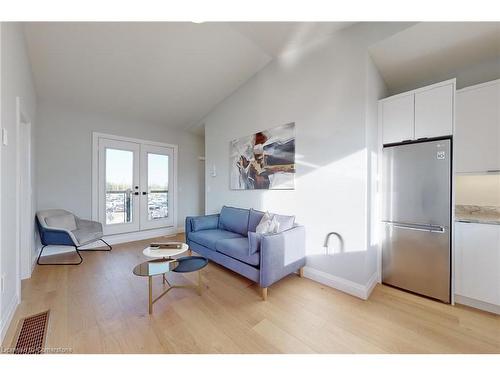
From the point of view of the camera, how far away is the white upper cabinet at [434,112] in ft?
6.02

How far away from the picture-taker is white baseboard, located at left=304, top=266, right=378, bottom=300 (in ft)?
6.43

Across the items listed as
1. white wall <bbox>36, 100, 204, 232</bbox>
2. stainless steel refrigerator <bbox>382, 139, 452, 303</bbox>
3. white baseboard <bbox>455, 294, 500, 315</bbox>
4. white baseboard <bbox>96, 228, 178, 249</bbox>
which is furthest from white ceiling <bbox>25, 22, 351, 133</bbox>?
white baseboard <bbox>455, 294, 500, 315</bbox>


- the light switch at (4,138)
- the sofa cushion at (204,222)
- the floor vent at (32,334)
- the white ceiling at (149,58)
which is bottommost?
the floor vent at (32,334)

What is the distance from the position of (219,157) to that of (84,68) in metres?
2.31

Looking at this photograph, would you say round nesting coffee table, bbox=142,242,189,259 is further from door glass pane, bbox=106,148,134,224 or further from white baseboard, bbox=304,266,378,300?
door glass pane, bbox=106,148,134,224

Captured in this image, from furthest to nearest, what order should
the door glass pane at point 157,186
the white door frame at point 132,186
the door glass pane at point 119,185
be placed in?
1. the door glass pane at point 157,186
2. the door glass pane at point 119,185
3. the white door frame at point 132,186

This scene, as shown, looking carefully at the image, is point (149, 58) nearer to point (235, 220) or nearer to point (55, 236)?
point (235, 220)

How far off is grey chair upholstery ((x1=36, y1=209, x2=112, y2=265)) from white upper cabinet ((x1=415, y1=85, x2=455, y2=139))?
4.59 m

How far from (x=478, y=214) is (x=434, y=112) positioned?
1.12m

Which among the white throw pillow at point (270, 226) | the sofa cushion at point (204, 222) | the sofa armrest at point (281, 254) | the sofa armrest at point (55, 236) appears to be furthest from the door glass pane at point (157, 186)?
the sofa armrest at point (281, 254)

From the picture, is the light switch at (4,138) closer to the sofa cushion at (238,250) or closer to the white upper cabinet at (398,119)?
the sofa cushion at (238,250)

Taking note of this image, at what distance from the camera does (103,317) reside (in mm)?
1638

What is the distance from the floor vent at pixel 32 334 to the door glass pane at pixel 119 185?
248cm

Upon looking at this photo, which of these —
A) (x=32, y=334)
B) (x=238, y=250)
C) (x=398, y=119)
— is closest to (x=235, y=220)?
(x=238, y=250)
